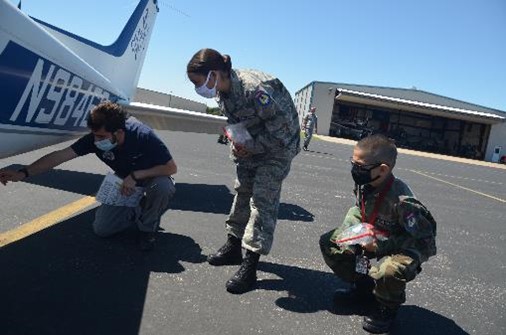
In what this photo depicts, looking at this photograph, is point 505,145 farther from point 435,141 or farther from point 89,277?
point 89,277

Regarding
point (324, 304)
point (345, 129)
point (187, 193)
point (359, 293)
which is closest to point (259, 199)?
point (324, 304)

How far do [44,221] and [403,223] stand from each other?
9.84 ft

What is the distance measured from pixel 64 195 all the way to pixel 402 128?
4637cm

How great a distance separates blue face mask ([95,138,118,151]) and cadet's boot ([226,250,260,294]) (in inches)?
53.1

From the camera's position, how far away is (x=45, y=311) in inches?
103

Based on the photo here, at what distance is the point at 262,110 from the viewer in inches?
134

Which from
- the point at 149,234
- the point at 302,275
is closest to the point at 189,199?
the point at 149,234

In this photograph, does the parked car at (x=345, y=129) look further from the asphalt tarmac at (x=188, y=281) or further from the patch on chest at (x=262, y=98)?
the patch on chest at (x=262, y=98)

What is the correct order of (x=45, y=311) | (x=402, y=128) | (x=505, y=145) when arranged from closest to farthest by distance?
(x=45, y=311)
(x=505, y=145)
(x=402, y=128)

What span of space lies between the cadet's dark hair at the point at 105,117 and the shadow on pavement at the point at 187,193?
1944 mm

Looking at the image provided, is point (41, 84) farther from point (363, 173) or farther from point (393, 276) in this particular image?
point (393, 276)

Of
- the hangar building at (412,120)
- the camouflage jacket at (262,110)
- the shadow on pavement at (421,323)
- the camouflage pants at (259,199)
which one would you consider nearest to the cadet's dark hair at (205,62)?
the camouflage jacket at (262,110)

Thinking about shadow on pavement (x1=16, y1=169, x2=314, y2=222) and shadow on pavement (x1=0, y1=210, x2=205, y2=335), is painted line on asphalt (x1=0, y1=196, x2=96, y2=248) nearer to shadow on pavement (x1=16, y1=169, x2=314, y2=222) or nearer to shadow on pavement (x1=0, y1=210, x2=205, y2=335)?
shadow on pavement (x1=0, y1=210, x2=205, y2=335)

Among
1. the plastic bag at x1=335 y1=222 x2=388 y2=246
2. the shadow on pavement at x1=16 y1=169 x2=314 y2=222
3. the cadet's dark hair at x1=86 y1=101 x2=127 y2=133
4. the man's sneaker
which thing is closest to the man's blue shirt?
the cadet's dark hair at x1=86 y1=101 x2=127 y2=133
